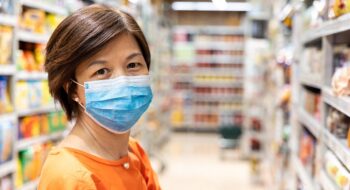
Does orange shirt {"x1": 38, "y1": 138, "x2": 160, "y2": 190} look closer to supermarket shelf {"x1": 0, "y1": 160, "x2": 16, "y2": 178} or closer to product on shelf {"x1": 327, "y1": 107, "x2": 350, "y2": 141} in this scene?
product on shelf {"x1": 327, "y1": 107, "x2": 350, "y2": 141}

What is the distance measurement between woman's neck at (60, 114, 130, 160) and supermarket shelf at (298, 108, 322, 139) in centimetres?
131

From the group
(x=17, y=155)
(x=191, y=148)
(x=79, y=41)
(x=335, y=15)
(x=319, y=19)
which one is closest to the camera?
(x=79, y=41)

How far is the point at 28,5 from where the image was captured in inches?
146

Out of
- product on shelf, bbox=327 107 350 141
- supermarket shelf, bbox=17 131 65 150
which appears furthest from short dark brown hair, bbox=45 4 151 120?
supermarket shelf, bbox=17 131 65 150

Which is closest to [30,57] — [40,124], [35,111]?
[35,111]

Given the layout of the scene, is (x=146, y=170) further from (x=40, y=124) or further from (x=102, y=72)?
(x=40, y=124)

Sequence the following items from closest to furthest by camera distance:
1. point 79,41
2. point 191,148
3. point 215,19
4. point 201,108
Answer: point 79,41, point 191,148, point 201,108, point 215,19

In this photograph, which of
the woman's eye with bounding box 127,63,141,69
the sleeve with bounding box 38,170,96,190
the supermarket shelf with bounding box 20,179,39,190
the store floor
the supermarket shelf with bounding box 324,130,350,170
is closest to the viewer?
the sleeve with bounding box 38,170,96,190

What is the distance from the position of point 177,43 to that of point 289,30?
8.85 metres

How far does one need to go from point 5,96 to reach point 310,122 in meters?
2.08

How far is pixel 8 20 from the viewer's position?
10.3 ft

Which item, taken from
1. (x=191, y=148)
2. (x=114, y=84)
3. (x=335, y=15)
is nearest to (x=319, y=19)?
(x=335, y=15)

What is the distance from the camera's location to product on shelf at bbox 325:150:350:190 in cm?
183

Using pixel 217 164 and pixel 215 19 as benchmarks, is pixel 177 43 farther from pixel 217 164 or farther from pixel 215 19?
pixel 217 164
